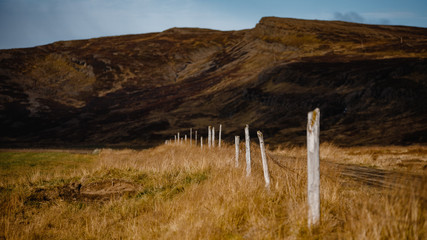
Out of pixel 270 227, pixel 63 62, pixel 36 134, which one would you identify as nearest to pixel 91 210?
pixel 270 227

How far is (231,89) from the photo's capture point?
268 feet

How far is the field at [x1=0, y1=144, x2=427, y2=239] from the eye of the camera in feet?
10.7

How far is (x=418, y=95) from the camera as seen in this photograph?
140ft

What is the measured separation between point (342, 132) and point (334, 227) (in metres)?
41.4

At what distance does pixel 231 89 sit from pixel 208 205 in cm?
7741

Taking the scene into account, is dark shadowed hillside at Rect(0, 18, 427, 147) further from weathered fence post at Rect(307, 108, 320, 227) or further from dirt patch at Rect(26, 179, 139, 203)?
weathered fence post at Rect(307, 108, 320, 227)

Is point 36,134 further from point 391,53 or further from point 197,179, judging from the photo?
point 391,53

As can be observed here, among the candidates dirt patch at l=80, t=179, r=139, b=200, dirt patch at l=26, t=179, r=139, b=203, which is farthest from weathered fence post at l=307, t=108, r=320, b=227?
dirt patch at l=80, t=179, r=139, b=200

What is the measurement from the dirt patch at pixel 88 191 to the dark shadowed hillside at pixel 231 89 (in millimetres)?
31787

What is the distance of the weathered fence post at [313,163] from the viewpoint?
129 inches

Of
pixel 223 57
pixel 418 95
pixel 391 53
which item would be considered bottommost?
pixel 418 95

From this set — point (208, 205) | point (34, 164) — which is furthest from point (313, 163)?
point (34, 164)

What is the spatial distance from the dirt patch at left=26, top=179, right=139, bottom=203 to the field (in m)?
0.03

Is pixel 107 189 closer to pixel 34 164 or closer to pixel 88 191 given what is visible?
pixel 88 191
